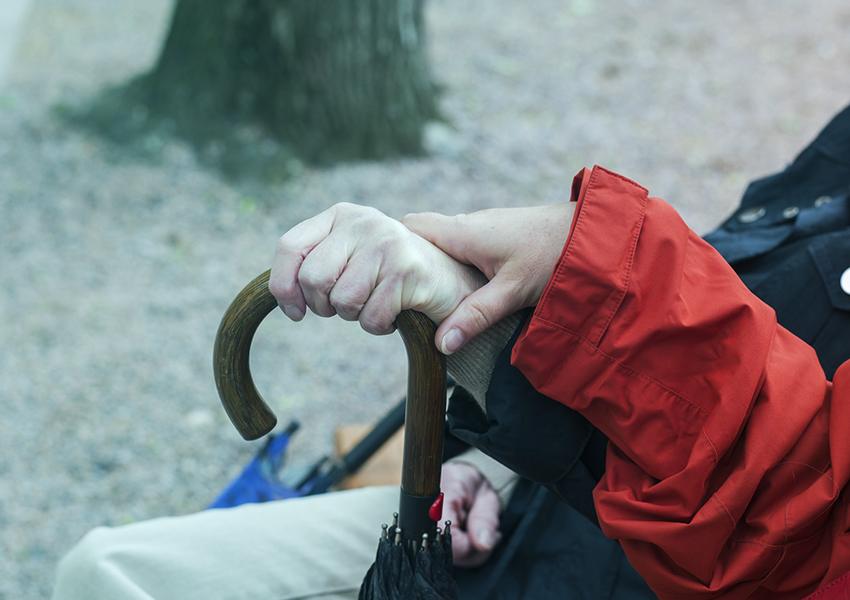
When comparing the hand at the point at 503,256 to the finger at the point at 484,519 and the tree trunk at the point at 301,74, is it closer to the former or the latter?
the finger at the point at 484,519

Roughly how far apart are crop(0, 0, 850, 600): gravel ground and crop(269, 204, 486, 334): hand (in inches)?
73.0

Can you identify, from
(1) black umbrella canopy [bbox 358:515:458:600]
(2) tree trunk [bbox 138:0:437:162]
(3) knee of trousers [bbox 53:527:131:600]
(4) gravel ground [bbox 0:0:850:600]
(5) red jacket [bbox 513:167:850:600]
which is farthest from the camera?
(2) tree trunk [bbox 138:0:437:162]

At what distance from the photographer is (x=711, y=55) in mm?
4922

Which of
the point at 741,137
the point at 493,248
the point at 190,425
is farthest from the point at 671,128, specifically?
the point at 493,248

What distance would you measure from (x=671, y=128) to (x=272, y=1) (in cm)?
259

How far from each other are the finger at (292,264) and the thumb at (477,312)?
0.62 feet

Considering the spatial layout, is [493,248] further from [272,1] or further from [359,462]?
[272,1]

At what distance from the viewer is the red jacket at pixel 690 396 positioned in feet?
2.61

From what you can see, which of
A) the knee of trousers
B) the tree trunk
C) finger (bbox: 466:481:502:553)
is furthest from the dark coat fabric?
the tree trunk

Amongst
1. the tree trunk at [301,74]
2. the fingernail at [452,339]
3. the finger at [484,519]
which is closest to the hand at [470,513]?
the finger at [484,519]

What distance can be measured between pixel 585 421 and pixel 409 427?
0.82 ft

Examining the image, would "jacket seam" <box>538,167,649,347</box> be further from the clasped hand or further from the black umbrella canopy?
the black umbrella canopy

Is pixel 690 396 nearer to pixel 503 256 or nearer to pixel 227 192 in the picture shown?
pixel 503 256

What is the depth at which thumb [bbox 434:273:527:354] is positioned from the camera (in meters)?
0.86
